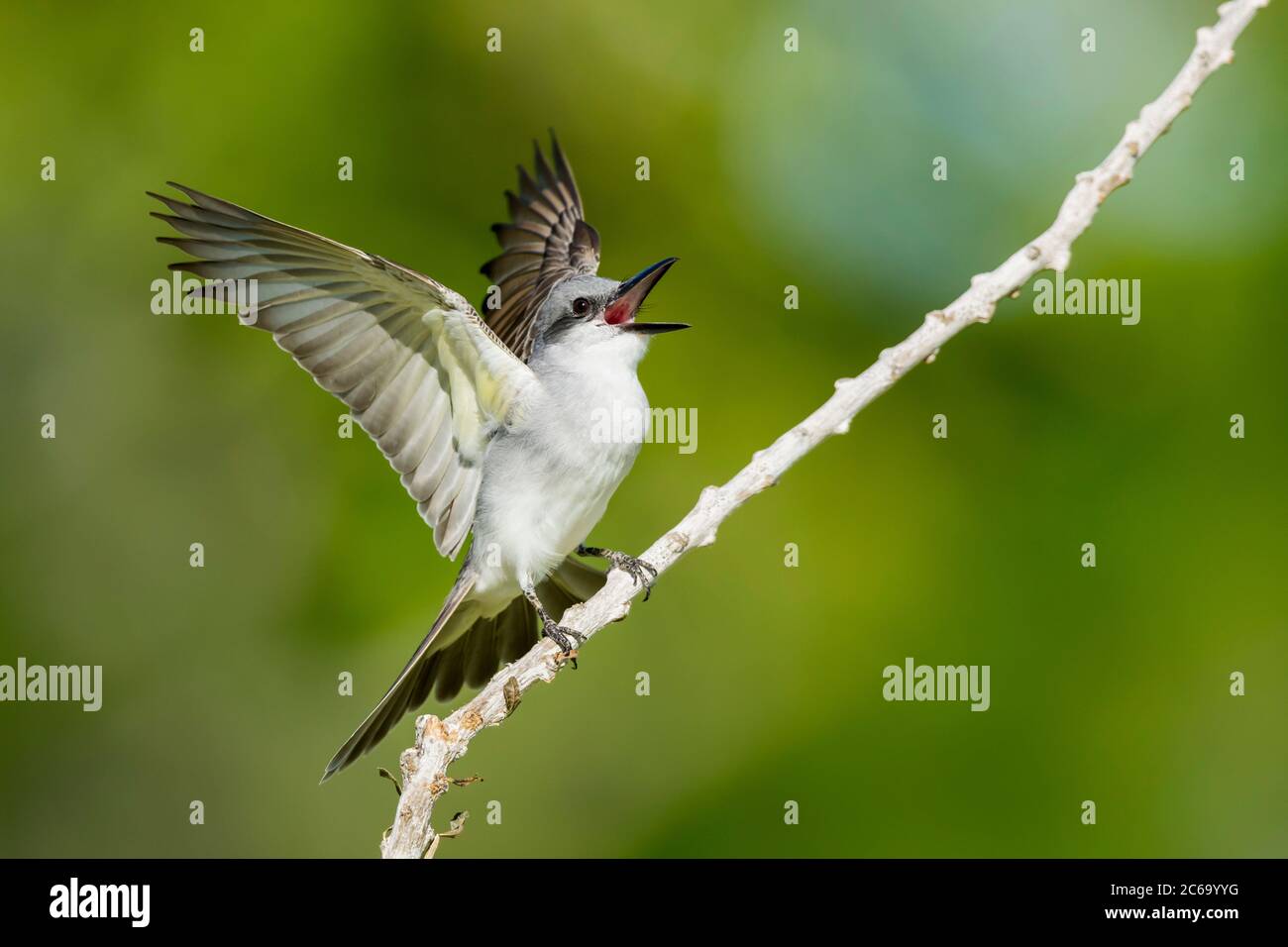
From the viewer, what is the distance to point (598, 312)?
562 centimetres

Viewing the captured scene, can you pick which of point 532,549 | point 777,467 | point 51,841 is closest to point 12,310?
point 51,841

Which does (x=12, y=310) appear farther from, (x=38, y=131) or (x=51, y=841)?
(x=51, y=841)

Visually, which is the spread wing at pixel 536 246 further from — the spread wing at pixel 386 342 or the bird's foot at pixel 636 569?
the bird's foot at pixel 636 569

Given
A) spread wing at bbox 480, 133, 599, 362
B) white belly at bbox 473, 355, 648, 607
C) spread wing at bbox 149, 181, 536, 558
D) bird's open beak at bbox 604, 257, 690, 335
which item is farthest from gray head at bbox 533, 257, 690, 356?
spread wing at bbox 480, 133, 599, 362

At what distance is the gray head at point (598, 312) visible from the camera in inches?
218

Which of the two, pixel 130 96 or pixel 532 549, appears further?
pixel 130 96

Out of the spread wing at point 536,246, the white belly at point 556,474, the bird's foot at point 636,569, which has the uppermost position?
the spread wing at point 536,246

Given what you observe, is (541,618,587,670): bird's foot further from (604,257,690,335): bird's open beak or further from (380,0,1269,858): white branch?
(604,257,690,335): bird's open beak

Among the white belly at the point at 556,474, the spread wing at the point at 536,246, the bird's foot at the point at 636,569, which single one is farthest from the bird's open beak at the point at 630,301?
the spread wing at the point at 536,246

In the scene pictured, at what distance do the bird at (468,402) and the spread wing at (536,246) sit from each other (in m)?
1.35

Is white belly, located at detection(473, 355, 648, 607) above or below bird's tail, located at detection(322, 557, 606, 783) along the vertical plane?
above

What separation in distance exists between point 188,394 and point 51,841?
2887mm

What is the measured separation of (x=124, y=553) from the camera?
8523 millimetres

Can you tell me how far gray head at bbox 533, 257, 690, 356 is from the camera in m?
5.55
